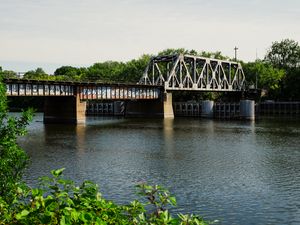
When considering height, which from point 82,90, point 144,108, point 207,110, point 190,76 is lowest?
point 207,110

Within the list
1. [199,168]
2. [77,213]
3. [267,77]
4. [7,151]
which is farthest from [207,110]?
[77,213]

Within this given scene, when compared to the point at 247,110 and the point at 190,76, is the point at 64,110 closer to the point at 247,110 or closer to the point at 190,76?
the point at 247,110

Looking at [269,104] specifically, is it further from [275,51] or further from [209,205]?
[209,205]

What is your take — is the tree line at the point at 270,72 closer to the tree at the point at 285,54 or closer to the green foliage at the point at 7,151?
the tree at the point at 285,54

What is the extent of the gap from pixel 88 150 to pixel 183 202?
2241cm

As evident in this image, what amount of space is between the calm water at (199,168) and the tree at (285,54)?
101 m

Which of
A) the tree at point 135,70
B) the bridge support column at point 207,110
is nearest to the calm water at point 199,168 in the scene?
the bridge support column at point 207,110

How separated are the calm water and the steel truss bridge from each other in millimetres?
16395

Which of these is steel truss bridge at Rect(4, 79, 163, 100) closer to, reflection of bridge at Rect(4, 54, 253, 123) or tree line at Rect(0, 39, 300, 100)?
reflection of bridge at Rect(4, 54, 253, 123)

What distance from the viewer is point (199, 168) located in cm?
3312

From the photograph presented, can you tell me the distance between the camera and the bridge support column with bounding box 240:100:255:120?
103 meters

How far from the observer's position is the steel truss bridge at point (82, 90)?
71.1 metres

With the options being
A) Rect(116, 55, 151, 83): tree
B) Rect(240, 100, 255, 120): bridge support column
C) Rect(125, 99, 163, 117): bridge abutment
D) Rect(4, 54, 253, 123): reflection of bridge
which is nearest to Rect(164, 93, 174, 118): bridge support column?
Rect(4, 54, 253, 123): reflection of bridge

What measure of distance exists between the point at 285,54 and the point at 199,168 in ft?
428
